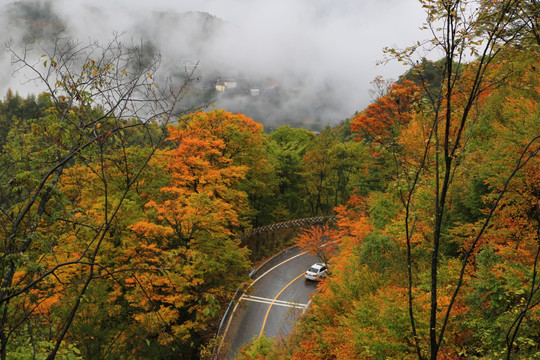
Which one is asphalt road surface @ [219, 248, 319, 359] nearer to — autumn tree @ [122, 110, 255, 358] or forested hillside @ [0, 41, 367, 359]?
autumn tree @ [122, 110, 255, 358]

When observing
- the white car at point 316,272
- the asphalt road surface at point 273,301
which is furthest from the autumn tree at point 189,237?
the white car at point 316,272

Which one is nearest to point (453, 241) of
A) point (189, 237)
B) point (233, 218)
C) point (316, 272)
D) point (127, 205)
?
point (233, 218)

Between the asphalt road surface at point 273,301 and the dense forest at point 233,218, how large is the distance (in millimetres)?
1512

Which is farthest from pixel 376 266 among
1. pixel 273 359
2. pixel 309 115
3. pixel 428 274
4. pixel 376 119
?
pixel 309 115

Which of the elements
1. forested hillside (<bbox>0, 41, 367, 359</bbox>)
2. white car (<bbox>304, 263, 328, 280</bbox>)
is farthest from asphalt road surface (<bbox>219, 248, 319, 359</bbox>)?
forested hillside (<bbox>0, 41, 367, 359</bbox>)

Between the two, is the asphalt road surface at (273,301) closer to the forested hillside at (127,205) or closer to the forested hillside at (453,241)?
the forested hillside at (127,205)

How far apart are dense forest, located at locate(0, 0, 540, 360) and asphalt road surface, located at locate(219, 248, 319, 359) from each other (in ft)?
4.96

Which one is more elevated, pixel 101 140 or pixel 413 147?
pixel 413 147

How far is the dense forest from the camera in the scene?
411cm

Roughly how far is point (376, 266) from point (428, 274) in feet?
10.7

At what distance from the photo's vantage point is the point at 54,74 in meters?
4.70

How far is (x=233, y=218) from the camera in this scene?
728 inches

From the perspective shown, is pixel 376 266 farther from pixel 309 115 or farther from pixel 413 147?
pixel 309 115

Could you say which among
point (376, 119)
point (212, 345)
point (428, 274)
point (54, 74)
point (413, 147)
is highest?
point (376, 119)
